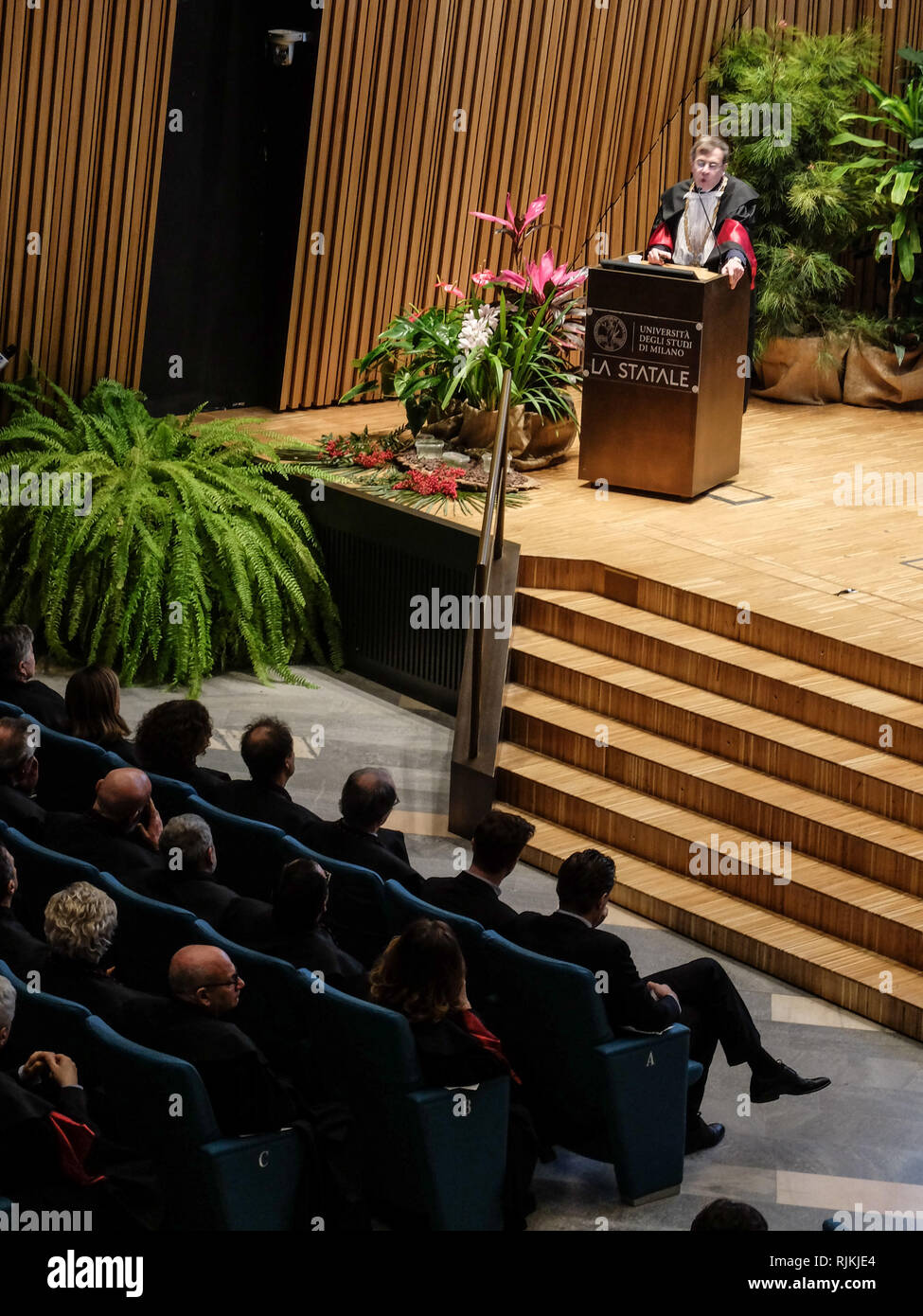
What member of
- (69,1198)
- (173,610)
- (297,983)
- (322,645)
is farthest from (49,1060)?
(322,645)

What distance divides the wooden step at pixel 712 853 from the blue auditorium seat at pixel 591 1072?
4.30 ft

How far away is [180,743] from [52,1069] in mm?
1648

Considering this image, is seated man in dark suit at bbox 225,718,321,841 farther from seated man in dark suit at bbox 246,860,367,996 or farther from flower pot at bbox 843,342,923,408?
flower pot at bbox 843,342,923,408

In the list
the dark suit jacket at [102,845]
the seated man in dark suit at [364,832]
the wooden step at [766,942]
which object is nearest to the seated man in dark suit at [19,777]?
the dark suit jacket at [102,845]

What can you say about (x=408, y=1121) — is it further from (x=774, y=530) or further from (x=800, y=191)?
(x=800, y=191)

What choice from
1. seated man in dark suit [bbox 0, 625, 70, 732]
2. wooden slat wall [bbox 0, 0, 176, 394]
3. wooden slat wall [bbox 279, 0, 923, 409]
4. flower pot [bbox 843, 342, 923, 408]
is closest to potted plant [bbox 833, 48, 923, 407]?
flower pot [bbox 843, 342, 923, 408]

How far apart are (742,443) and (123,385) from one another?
9.51 feet

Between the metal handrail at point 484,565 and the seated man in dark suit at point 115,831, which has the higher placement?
the metal handrail at point 484,565

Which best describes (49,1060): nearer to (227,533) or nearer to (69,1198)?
(69,1198)

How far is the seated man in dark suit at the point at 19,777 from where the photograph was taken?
4984 mm

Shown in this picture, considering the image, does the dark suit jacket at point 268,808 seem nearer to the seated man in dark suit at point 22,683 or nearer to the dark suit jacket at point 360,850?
the dark suit jacket at point 360,850

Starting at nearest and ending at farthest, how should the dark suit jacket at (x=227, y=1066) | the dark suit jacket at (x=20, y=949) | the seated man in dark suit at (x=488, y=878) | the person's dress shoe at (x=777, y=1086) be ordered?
1. the dark suit jacket at (x=227, y=1066)
2. the dark suit jacket at (x=20, y=949)
3. the seated man in dark suit at (x=488, y=878)
4. the person's dress shoe at (x=777, y=1086)

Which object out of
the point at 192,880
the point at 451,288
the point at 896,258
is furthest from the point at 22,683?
the point at 896,258

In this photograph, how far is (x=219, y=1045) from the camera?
380cm
